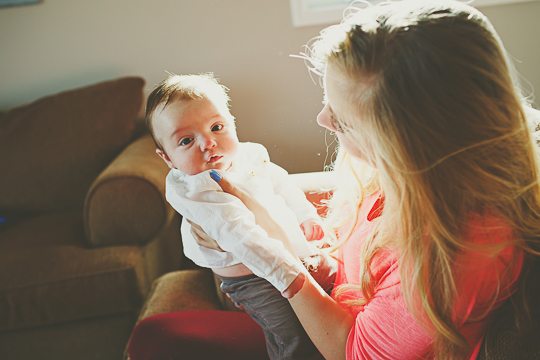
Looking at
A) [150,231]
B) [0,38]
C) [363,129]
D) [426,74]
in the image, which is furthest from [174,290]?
[0,38]

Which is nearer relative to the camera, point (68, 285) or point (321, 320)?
point (321, 320)

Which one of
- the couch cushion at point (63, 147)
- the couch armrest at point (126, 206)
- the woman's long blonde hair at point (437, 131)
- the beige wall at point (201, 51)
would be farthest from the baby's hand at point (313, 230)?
the couch cushion at point (63, 147)

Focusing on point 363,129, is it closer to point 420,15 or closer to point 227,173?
point 420,15

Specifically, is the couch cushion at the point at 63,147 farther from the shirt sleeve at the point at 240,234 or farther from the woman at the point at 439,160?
the woman at the point at 439,160

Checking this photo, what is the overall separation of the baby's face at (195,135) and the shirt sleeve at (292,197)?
16 centimetres

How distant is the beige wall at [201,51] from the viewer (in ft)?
7.49

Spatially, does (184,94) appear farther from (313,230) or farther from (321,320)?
(321,320)

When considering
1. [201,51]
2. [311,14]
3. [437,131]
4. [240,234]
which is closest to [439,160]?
[437,131]

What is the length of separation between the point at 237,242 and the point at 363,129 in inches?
14.0

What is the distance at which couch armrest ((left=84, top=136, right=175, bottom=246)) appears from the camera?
5.76 feet

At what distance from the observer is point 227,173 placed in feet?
3.88

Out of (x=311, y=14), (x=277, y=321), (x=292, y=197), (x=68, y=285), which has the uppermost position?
(x=311, y=14)

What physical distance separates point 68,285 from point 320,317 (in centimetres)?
108

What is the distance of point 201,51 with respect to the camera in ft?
7.72
